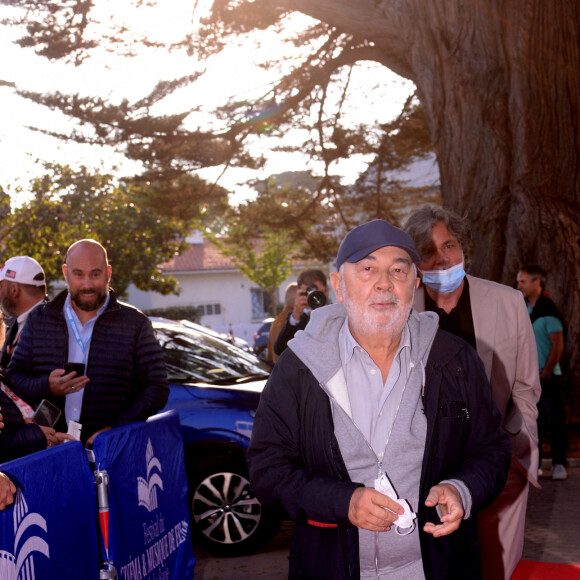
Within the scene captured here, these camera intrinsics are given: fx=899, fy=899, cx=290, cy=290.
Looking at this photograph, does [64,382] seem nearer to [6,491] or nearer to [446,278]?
[6,491]

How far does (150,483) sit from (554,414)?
4.88 metres

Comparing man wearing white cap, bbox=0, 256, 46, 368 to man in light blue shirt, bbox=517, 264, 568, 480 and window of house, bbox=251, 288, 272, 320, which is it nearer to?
man in light blue shirt, bbox=517, 264, 568, 480

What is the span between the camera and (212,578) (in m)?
6.30

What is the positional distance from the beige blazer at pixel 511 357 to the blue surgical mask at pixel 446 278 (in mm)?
142

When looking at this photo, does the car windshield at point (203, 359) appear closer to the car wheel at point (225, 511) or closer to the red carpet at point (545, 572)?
the car wheel at point (225, 511)

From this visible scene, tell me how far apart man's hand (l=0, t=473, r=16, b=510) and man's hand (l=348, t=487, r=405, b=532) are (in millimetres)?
1480

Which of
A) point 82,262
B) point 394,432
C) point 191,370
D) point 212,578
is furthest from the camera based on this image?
point 191,370

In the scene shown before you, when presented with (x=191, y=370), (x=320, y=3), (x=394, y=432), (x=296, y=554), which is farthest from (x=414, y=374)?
(x=320, y=3)

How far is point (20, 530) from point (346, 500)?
1655 mm

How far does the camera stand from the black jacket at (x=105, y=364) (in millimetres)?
5383

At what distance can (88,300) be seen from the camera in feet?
18.0

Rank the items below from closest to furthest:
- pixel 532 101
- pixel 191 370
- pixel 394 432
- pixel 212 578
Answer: pixel 394 432 < pixel 212 578 < pixel 191 370 < pixel 532 101

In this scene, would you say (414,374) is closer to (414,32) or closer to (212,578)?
(212,578)

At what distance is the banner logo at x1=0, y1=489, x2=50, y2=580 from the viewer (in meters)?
3.54
